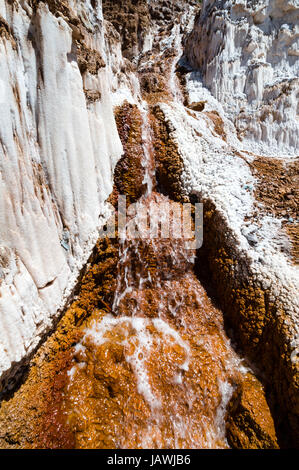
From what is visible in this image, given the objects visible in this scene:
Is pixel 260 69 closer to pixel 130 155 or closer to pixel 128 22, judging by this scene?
pixel 130 155

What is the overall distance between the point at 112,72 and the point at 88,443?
29.3 ft

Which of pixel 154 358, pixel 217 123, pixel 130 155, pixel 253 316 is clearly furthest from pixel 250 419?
pixel 217 123

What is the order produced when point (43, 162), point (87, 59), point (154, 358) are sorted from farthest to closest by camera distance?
1. point (87, 59)
2. point (154, 358)
3. point (43, 162)

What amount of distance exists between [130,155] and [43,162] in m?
2.67

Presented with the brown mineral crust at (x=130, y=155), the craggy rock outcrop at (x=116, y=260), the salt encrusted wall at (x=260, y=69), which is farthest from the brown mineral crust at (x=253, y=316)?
the salt encrusted wall at (x=260, y=69)

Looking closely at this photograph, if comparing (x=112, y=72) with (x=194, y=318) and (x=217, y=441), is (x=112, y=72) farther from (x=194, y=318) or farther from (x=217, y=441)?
(x=217, y=441)

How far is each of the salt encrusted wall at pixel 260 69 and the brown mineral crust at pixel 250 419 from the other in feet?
29.9

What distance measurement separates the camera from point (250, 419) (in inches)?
131

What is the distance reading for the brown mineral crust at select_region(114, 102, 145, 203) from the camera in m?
5.45

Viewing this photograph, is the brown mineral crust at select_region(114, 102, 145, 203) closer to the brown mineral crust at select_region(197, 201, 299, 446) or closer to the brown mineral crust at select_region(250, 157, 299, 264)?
the brown mineral crust at select_region(197, 201, 299, 446)

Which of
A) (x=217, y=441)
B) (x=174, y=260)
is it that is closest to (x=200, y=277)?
(x=174, y=260)

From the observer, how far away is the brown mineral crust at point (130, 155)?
5.45 m

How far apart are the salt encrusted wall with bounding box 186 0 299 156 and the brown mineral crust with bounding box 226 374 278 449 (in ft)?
29.9

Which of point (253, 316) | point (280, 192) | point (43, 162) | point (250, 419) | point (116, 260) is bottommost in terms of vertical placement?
point (250, 419)
